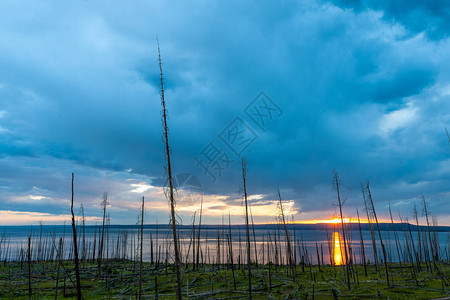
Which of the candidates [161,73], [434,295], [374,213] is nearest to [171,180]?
[161,73]

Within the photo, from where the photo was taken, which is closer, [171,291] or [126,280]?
[171,291]

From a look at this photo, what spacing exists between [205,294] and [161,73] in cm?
2117

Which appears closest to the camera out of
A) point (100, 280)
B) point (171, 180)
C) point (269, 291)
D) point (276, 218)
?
point (171, 180)

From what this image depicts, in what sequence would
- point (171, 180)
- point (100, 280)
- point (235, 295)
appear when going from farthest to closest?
1. point (100, 280)
2. point (235, 295)
3. point (171, 180)

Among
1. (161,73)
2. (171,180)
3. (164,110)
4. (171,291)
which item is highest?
(161,73)

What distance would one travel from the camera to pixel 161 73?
1739cm

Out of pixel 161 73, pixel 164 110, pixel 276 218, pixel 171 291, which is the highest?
pixel 161 73

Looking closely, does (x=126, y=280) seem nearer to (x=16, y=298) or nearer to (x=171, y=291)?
(x=171, y=291)

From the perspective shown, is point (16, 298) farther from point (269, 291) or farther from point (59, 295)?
Result: point (269, 291)

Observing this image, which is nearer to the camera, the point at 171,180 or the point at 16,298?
the point at 171,180

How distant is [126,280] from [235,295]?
1726cm

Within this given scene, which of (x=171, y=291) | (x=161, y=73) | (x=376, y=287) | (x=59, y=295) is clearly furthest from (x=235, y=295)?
(x=161, y=73)

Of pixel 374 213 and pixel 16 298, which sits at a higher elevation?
pixel 374 213

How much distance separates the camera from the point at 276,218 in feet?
110
